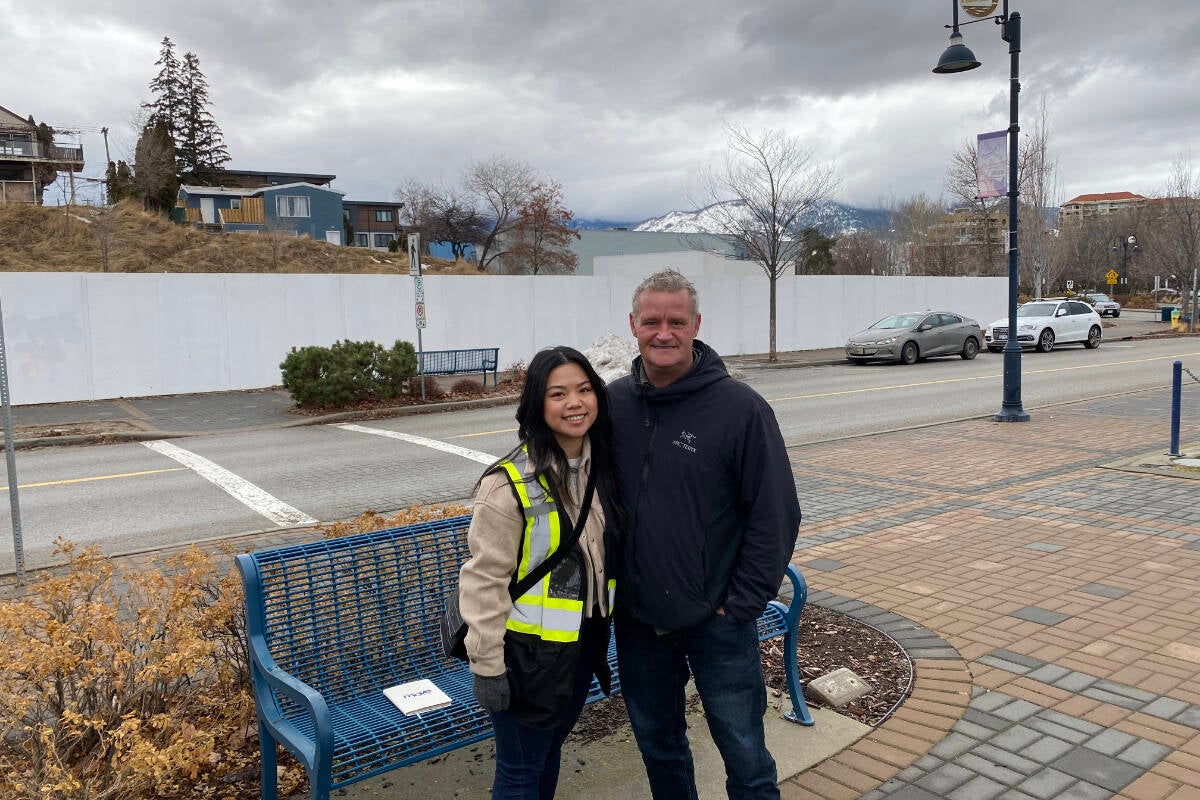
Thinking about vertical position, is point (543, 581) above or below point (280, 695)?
above

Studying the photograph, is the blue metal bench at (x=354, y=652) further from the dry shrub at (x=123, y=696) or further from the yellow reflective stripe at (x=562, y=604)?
the yellow reflective stripe at (x=562, y=604)

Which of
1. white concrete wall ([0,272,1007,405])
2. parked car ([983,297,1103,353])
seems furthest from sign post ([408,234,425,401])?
parked car ([983,297,1103,353])

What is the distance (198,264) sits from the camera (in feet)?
121

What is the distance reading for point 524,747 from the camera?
2615 millimetres

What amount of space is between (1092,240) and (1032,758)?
96.7 meters

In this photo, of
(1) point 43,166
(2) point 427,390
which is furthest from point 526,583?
(1) point 43,166

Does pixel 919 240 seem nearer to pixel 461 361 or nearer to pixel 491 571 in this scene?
pixel 461 361

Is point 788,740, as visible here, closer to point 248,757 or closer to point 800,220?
point 248,757

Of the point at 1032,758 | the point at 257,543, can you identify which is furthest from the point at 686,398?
the point at 257,543

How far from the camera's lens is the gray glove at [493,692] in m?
2.45

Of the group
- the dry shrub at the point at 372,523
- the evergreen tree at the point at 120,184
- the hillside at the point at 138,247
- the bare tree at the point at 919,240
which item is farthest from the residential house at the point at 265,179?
the dry shrub at the point at 372,523

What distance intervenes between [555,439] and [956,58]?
1220cm

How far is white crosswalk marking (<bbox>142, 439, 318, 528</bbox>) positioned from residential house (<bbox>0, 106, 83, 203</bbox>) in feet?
176

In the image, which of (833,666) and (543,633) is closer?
(543,633)
